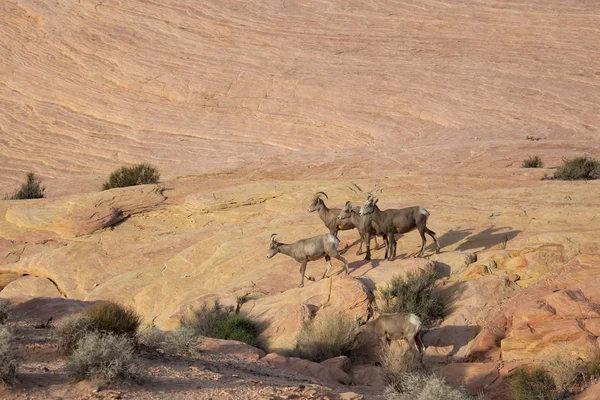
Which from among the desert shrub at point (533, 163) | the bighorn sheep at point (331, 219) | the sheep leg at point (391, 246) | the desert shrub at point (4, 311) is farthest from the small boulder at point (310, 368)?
the desert shrub at point (533, 163)

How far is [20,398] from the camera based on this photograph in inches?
370

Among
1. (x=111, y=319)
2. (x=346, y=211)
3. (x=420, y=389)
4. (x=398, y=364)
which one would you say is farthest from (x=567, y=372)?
(x=346, y=211)

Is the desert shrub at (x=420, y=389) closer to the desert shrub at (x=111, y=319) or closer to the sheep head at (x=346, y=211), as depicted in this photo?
the desert shrub at (x=111, y=319)

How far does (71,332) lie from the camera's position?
37.2ft

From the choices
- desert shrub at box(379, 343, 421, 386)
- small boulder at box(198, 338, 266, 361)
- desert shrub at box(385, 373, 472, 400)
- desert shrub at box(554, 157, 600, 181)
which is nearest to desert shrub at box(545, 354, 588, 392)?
desert shrub at box(385, 373, 472, 400)

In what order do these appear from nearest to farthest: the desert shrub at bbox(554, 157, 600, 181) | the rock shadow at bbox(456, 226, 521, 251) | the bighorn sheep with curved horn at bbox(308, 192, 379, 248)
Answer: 1. the rock shadow at bbox(456, 226, 521, 251)
2. the bighorn sheep with curved horn at bbox(308, 192, 379, 248)
3. the desert shrub at bbox(554, 157, 600, 181)

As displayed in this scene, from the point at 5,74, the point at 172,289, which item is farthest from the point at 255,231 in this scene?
the point at 5,74

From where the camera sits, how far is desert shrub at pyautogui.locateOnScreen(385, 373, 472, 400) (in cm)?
1080

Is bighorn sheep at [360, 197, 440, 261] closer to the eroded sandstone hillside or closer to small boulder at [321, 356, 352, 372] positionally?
the eroded sandstone hillside

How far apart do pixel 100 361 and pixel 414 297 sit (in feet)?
24.6

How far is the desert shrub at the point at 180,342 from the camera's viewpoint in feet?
40.8

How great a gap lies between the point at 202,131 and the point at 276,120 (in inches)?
126

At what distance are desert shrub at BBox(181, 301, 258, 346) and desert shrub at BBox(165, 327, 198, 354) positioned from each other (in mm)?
2293

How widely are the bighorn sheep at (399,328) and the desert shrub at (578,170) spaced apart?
44.3ft
